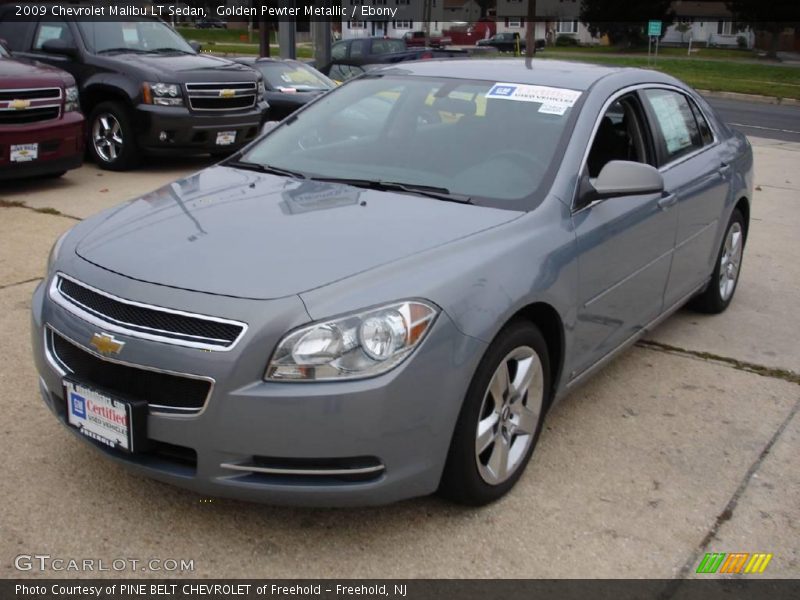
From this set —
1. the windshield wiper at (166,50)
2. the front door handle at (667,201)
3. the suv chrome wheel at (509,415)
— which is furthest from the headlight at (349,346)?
the windshield wiper at (166,50)

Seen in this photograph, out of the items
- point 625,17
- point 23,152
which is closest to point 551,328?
point 23,152

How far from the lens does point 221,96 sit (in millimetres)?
10438

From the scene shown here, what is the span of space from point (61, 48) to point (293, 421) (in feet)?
29.9

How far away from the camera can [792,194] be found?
10664mm

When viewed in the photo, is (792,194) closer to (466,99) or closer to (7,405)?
(466,99)

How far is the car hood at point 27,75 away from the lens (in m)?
8.29

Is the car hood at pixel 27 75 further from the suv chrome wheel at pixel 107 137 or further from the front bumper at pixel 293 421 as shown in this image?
the front bumper at pixel 293 421

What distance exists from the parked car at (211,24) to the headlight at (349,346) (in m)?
87.1

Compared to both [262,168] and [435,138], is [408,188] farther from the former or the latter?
[262,168]

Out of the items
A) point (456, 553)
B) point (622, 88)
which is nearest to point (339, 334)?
point (456, 553)

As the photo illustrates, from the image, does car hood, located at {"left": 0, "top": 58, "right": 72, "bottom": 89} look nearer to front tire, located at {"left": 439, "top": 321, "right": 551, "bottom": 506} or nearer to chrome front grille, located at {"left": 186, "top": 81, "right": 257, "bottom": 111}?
chrome front grille, located at {"left": 186, "top": 81, "right": 257, "bottom": 111}

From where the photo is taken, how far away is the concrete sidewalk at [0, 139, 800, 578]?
305 cm

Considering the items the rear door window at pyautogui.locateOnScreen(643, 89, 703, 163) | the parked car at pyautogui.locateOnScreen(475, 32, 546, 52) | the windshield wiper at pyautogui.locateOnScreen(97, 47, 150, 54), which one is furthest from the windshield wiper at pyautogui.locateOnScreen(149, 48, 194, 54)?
the parked car at pyautogui.locateOnScreen(475, 32, 546, 52)

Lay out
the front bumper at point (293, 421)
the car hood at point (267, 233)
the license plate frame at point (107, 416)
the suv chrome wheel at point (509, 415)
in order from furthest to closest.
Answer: the suv chrome wheel at point (509, 415)
the car hood at point (267, 233)
the license plate frame at point (107, 416)
the front bumper at point (293, 421)
